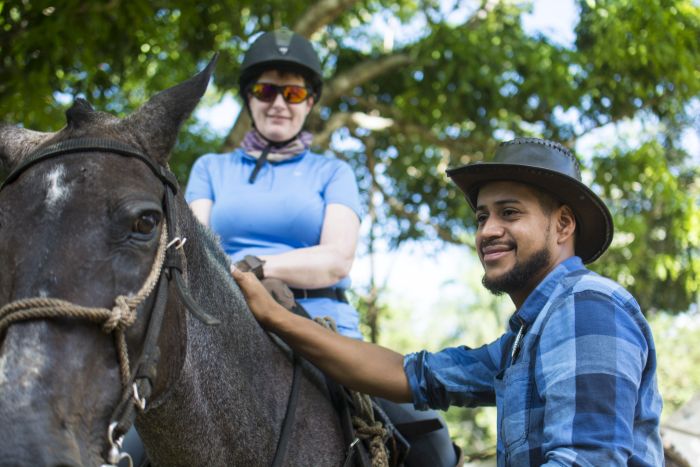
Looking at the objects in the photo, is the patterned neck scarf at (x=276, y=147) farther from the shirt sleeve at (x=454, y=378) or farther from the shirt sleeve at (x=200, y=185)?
the shirt sleeve at (x=454, y=378)

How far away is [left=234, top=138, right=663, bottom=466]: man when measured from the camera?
2.46 m

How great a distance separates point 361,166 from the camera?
12344mm

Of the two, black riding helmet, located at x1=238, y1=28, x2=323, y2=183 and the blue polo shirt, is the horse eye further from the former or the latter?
black riding helmet, located at x1=238, y1=28, x2=323, y2=183

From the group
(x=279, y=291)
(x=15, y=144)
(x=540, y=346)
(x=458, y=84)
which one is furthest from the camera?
(x=458, y=84)

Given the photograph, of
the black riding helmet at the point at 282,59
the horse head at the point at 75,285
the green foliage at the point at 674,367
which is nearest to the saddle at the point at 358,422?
the horse head at the point at 75,285

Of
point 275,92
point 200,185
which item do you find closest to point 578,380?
point 200,185

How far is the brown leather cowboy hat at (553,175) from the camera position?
121 inches

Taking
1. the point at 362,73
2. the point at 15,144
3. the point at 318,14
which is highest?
the point at 318,14

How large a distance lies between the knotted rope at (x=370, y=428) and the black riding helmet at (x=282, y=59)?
6.18 ft

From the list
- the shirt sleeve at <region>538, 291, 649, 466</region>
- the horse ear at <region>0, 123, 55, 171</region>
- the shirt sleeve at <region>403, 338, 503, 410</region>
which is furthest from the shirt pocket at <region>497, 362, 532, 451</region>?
the horse ear at <region>0, 123, 55, 171</region>

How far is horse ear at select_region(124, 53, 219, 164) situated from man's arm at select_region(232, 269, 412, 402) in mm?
806

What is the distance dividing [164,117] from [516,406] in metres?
1.56

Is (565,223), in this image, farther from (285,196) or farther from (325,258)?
(285,196)

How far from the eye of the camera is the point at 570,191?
122 inches
